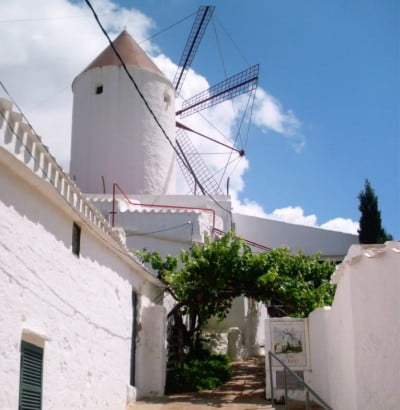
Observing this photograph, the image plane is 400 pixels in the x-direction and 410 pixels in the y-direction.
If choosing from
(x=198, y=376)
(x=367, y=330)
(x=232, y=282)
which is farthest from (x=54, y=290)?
(x=232, y=282)

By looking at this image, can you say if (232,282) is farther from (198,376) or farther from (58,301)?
(58,301)

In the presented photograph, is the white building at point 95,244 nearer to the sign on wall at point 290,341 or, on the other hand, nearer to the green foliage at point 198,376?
the green foliage at point 198,376

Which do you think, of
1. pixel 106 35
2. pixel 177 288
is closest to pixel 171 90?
pixel 177 288

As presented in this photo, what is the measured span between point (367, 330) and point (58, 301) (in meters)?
4.07

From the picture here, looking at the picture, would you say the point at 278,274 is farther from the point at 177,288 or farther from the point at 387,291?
the point at 387,291

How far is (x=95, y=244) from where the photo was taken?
10.6 m

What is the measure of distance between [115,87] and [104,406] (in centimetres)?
1551

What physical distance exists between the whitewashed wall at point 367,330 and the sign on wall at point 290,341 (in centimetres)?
257

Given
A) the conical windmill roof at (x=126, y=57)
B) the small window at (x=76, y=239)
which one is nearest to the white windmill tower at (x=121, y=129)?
the conical windmill roof at (x=126, y=57)

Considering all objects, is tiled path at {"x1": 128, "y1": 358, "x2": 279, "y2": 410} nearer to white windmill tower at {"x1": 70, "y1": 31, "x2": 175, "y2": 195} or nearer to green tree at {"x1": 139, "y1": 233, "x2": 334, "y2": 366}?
green tree at {"x1": 139, "y1": 233, "x2": 334, "y2": 366}

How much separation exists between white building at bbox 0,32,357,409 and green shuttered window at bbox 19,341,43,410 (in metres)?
0.02

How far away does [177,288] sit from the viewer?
1541cm

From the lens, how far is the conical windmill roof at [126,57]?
79.8 ft

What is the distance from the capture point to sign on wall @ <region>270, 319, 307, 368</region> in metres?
13.4
